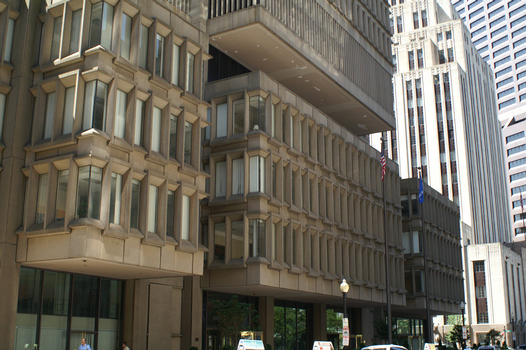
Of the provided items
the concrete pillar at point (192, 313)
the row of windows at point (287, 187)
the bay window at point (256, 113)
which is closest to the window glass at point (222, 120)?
the bay window at point (256, 113)

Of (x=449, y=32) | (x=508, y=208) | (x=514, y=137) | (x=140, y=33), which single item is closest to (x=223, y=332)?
(x=140, y=33)

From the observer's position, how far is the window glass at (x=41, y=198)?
2639 cm

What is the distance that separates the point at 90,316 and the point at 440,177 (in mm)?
92071

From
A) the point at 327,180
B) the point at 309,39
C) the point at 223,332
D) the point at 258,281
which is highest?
the point at 309,39

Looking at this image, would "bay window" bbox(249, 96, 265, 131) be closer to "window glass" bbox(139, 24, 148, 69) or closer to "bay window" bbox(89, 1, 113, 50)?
"window glass" bbox(139, 24, 148, 69)

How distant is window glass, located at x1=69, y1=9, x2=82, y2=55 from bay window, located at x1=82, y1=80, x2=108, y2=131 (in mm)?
2152

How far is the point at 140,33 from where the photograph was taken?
2970 cm

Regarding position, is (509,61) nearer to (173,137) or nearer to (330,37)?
(330,37)

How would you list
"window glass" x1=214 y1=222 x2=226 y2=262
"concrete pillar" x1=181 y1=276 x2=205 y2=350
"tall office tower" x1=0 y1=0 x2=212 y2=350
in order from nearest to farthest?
"tall office tower" x1=0 y1=0 x2=212 y2=350 → "concrete pillar" x1=181 y1=276 x2=205 y2=350 → "window glass" x1=214 y1=222 x2=226 y2=262

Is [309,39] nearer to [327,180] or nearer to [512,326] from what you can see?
[327,180]

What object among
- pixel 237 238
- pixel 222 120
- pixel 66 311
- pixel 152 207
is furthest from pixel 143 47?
pixel 66 311

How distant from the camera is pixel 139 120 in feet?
95.0

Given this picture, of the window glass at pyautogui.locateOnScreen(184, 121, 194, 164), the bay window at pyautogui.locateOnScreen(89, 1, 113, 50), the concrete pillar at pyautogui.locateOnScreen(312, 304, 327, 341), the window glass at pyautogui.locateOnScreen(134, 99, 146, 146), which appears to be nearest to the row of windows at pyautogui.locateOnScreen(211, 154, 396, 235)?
the window glass at pyautogui.locateOnScreen(184, 121, 194, 164)

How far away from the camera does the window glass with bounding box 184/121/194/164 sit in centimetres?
3188
